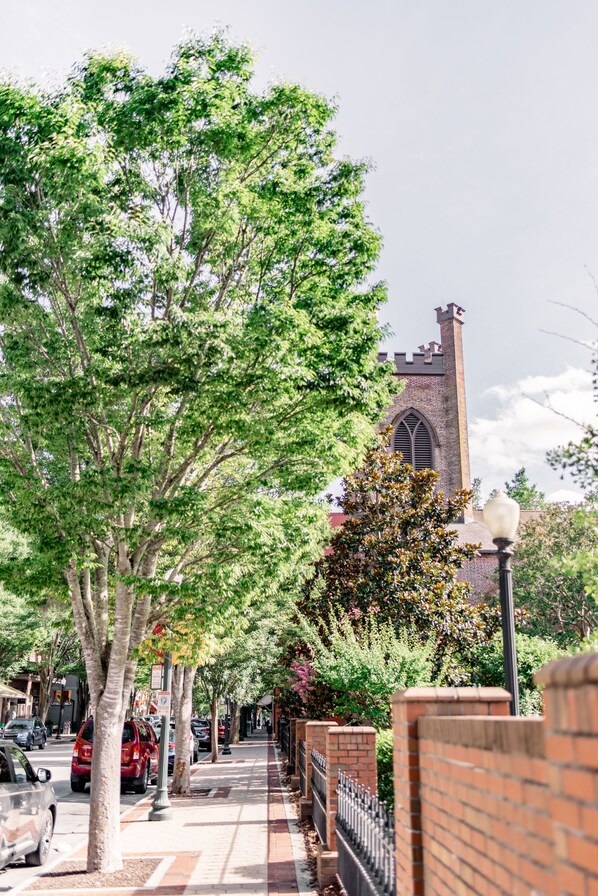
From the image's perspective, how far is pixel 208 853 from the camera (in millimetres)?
11281

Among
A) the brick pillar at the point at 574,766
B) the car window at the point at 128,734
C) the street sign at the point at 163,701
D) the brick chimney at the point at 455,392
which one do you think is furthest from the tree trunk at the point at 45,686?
the brick pillar at the point at 574,766

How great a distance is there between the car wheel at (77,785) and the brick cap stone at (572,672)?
71.5 feet

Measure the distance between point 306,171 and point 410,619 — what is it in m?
11.9

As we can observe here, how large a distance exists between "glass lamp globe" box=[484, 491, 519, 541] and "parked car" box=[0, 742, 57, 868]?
645 centimetres

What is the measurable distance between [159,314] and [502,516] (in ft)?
18.1

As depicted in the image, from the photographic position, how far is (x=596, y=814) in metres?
1.74

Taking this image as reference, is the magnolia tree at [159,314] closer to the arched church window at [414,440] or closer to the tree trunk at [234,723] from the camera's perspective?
the arched church window at [414,440]

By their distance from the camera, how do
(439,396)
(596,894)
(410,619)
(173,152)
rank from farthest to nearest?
(439,396) < (410,619) < (173,152) < (596,894)

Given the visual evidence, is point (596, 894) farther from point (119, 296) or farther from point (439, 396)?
point (439, 396)

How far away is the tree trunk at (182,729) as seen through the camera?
1880cm

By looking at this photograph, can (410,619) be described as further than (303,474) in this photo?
Yes

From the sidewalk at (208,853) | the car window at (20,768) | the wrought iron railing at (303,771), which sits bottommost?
the sidewalk at (208,853)

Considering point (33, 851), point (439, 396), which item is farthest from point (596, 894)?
point (439, 396)

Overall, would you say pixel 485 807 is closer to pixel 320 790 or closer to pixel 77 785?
pixel 320 790
